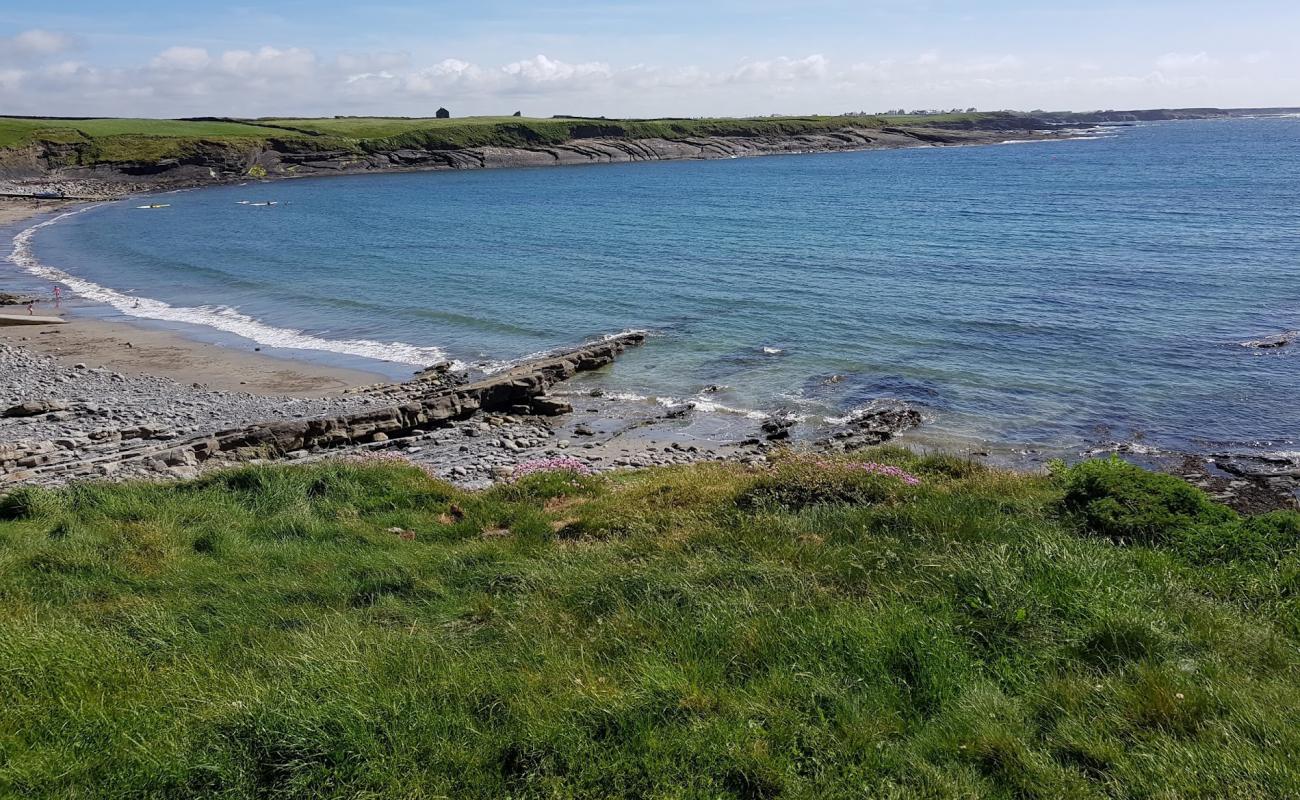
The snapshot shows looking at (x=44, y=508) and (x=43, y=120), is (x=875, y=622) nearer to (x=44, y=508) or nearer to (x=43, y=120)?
(x=44, y=508)

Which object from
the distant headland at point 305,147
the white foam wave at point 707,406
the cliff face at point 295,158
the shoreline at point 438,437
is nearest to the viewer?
the shoreline at point 438,437

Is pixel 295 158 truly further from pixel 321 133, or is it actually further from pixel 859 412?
pixel 859 412

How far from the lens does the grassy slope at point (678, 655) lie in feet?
19.6

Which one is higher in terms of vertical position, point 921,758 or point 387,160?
point 387,160

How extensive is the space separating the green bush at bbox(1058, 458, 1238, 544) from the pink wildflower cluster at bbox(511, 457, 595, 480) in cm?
890

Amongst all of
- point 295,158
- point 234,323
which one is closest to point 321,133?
point 295,158

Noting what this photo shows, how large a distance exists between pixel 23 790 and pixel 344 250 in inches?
2389

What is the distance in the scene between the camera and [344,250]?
62000 mm

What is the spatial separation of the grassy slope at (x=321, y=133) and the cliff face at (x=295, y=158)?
4.41ft

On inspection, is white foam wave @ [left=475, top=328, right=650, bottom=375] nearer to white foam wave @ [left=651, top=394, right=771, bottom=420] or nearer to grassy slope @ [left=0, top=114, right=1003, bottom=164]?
white foam wave @ [left=651, top=394, right=771, bottom=420]

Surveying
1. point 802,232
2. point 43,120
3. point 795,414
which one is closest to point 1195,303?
point 795,414

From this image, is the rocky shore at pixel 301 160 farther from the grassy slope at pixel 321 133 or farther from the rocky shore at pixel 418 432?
the rocky shore at pixel 418 432

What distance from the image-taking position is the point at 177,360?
3244 cm

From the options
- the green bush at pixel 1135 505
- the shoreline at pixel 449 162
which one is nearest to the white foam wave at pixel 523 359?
the green bush at pixel 1135 505
